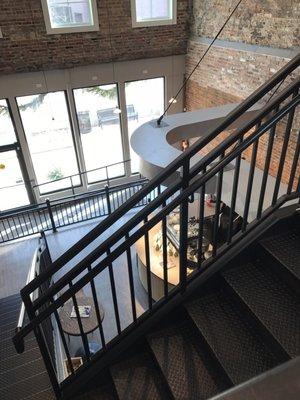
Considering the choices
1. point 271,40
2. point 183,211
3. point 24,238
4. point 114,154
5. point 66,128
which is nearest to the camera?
point 183,211

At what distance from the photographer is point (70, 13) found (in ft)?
24.5

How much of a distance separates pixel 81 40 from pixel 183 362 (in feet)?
25.0

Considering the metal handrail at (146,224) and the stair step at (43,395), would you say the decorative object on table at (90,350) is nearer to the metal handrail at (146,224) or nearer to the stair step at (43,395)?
the stair step at (43,395)

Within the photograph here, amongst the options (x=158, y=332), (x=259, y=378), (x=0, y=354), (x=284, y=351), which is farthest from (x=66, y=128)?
(x=259, y=378)

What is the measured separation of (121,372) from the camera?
2.13 meters

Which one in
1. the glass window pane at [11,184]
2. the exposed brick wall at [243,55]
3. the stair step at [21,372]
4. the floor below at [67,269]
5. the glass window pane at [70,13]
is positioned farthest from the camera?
the glass window pane at [11,184]

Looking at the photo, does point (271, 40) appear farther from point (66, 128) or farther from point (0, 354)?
point (0, 354)

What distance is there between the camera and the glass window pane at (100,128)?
858cm

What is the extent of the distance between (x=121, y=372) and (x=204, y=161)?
1.44m

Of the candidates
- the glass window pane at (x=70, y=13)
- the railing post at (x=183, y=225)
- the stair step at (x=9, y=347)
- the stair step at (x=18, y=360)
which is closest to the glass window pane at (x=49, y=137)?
the glass window pane at (x=70, y=13)

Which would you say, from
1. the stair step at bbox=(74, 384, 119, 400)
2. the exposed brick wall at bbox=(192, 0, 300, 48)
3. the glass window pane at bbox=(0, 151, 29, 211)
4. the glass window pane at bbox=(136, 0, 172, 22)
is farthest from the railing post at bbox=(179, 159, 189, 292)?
the glass window pane at bbox=(136, 0, 172, 22)

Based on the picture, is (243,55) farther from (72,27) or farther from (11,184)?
(11,184)

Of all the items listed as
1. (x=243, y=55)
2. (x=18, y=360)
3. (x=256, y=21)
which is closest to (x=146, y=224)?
(x=18, y=360)

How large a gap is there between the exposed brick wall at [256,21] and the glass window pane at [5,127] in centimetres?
506
